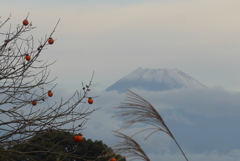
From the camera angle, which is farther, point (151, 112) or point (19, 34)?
point (19, 34)

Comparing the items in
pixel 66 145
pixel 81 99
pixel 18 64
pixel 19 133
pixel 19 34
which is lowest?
pixel 66 145

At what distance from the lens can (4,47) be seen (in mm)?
8984

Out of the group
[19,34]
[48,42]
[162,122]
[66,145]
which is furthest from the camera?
[66,145]

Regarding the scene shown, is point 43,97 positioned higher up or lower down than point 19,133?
higher up

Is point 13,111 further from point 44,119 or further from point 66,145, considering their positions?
point 66,145

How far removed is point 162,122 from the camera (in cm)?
329

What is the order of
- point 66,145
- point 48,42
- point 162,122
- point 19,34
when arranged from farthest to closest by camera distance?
point 66,145
point 19,34
point 48,42
point 162,122

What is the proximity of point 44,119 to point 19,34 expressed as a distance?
1941mm

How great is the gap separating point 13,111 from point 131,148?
6.15m

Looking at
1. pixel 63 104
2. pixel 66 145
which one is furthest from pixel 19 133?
pixel 66 145

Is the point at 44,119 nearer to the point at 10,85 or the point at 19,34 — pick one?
the point at 10,85

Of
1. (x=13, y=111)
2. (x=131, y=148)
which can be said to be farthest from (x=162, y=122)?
(x=13, y=111)

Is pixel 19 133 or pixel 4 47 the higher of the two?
pixel 4 47

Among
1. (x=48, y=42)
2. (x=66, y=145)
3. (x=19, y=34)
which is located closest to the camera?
(x=48, y=42)
